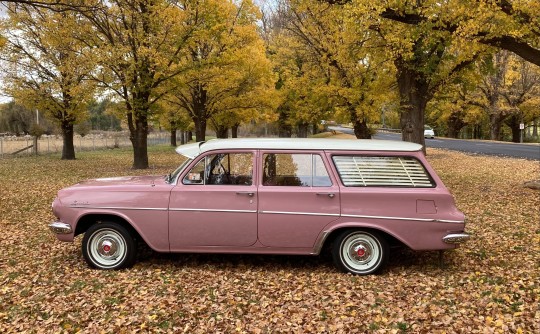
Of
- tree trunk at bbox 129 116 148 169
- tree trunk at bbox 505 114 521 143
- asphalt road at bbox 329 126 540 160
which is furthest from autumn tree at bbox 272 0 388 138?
tree trunk at bbox 505 114 521 143

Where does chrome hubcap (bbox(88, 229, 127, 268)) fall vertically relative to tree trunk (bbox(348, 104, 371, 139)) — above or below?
below

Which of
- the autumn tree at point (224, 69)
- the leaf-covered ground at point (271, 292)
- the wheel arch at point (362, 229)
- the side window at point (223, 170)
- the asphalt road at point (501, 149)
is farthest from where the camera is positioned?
the asphalt road at point (501, 149)

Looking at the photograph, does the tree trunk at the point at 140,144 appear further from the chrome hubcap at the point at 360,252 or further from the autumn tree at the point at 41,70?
the chrome hubcap at the point at 360,252

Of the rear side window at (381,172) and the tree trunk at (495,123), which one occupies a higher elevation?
the tree trunk at (495,123)

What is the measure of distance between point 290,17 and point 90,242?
1699 cm

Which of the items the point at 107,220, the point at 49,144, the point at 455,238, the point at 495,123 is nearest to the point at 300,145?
the point at 455,238

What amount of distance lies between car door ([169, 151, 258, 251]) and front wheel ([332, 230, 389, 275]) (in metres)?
1.08

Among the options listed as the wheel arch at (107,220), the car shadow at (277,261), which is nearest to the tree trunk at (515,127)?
the car shadow at (277,261)

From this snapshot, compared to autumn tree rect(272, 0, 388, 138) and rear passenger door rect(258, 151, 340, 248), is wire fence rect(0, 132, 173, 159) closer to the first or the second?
autumn tree rect(272, 0, 388, 138)

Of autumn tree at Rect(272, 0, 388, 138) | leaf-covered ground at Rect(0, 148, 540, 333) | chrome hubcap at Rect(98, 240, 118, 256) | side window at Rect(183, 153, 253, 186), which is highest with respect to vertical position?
autumn tree at Rect(272, 0, 388, 138)

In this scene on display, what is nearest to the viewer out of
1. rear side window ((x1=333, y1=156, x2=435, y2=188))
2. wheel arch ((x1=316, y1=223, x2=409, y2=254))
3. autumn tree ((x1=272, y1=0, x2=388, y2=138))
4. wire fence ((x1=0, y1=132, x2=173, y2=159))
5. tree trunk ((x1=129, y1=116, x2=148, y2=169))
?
wheel arch ((x1=316, y1=223, x2=409, y2=254))

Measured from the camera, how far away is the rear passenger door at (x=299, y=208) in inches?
213

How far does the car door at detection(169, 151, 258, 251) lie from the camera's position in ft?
18.0

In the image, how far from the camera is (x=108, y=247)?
572 centimetres
